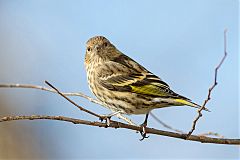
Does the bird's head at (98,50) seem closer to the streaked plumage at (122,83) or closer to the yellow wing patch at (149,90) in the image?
the streaked plumage at (122,83)

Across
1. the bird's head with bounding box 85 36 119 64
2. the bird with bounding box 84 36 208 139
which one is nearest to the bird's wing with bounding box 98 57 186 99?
the bird with bounding box 84 36 208 139

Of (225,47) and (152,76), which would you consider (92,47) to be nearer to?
(152,76)

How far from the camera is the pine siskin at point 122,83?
15.7 feet

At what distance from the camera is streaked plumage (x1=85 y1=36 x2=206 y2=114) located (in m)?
4.78

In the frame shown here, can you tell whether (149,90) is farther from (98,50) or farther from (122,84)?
(98,50)

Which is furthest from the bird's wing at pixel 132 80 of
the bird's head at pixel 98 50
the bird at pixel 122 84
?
the bird's head at pixel 98 50

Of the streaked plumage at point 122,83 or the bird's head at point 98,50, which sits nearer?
the streaked plumage at point 122,83

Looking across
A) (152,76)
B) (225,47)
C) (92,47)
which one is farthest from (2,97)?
(225,47)

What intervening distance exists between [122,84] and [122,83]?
0.07 ft

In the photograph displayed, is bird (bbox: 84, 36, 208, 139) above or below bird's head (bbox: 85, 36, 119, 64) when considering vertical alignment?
below

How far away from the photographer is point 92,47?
564 cm

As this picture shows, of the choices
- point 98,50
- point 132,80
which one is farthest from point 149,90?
point 98,50

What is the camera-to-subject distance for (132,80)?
5.12 meters

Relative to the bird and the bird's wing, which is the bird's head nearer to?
the bird
